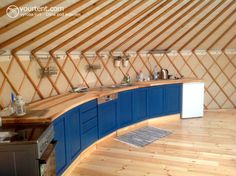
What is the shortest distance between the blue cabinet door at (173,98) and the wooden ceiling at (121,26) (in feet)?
2.89

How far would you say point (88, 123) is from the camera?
9.93 feet

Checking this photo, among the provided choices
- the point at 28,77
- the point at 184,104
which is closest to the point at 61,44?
the point at 28,77

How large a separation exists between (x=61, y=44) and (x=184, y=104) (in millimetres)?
2784

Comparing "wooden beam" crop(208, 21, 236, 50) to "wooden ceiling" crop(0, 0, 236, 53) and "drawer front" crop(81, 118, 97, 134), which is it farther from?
"drawer front" crop(81, 118, 97, 134)

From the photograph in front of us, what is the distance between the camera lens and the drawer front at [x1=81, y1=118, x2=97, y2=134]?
290cm

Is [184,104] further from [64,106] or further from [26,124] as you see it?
[26,124]

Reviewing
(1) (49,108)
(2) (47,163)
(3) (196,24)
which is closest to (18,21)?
(1) (49,108)

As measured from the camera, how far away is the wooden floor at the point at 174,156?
261cm

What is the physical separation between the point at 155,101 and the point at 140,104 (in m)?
0.39

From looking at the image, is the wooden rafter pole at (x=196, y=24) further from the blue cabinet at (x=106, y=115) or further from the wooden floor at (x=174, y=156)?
the wooden floor at (x=174, y=156)

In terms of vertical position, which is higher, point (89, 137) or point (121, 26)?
point (121, 26)

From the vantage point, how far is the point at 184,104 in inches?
181

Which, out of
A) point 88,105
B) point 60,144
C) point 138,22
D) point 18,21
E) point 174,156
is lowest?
point 174,156

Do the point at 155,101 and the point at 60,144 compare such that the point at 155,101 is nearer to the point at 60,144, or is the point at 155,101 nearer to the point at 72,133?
the point at 72,133
